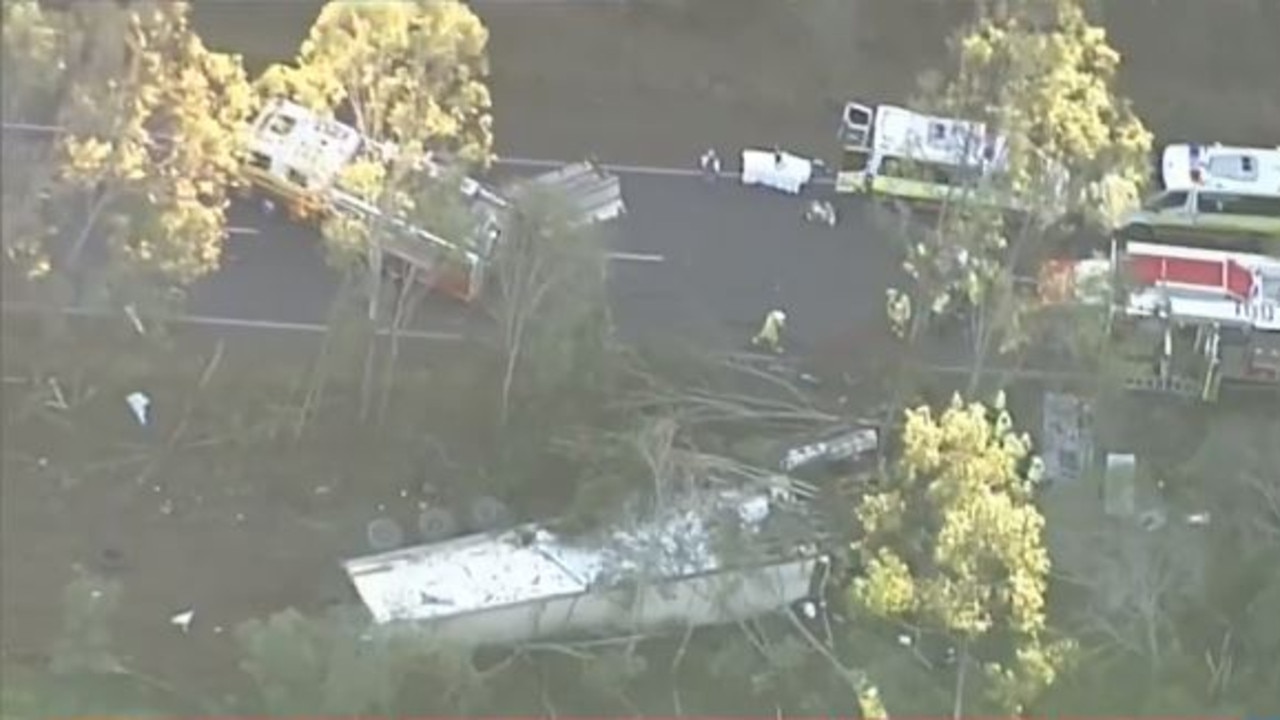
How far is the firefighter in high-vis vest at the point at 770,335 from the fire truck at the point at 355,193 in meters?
0.58

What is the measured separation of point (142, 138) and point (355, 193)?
1.98 feet

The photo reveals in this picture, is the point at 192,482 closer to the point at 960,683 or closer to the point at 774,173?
the point at 774,173

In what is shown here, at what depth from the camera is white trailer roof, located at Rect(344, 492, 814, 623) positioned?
18.7 ft

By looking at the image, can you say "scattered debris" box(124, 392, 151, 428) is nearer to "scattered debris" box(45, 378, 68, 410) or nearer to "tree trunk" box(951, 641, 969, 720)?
"scattered debris" box(45, 378, 68, 410)

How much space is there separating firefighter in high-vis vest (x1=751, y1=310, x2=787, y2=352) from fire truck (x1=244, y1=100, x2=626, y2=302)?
577 mm

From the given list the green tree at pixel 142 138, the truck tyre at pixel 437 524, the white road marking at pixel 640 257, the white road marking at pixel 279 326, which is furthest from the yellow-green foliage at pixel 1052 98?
the green tree at pixel 142 138

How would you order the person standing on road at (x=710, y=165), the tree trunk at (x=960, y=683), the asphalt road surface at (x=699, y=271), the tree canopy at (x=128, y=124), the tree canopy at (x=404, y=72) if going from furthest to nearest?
the person standing on road at (x=710, y=165) < the asphalt road surface at (x=699, y=271) < the tree trunk at (x=960, y=683) < the tree canopy at (x=404, y=72) < the tree canopy at (x=128, y=124)

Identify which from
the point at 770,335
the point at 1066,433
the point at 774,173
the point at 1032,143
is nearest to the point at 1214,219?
the point at 1066,433

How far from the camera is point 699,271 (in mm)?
6375

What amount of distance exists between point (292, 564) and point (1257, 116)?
10.7 feet

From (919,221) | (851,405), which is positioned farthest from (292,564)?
(919,221)

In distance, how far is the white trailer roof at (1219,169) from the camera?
6.62m

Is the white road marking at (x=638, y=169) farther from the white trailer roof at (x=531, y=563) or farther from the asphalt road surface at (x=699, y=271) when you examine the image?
the white trailer roof at (x=531, y=563)

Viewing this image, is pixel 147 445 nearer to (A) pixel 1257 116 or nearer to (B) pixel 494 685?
(B) pixel 494 685
